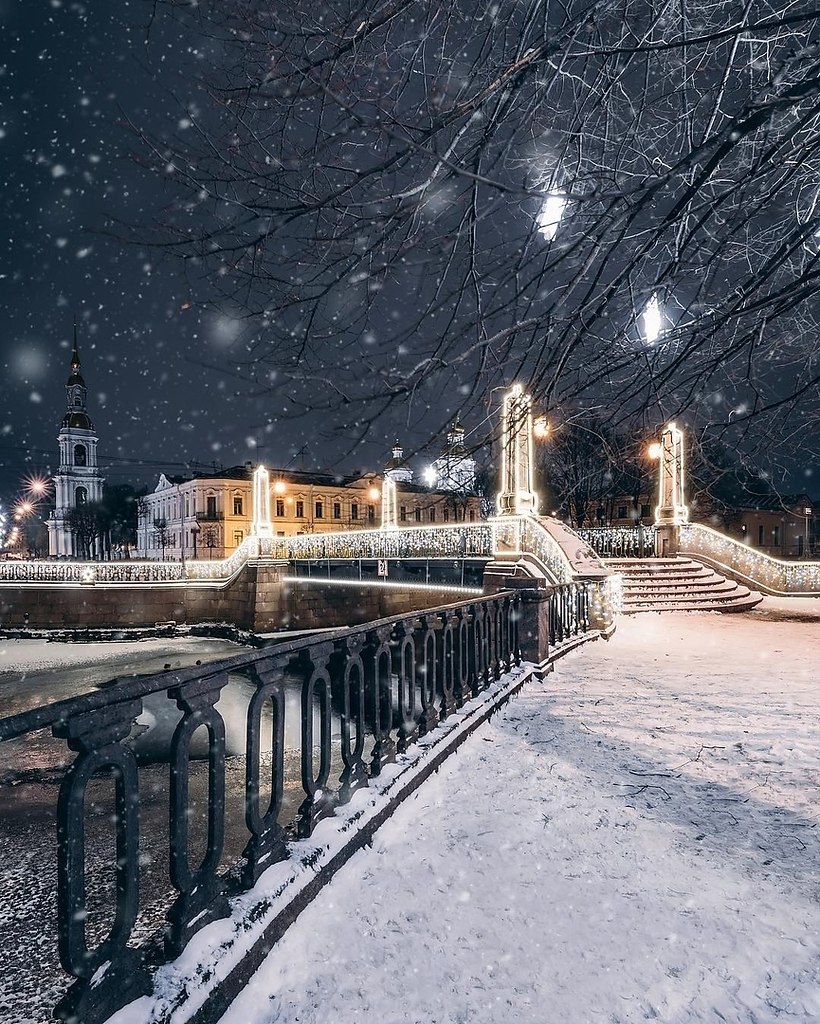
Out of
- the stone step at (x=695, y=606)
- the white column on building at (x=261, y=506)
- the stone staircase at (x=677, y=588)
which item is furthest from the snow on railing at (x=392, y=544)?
the stone staircase at (x=677, y=588)

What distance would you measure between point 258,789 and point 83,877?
98 centimetres

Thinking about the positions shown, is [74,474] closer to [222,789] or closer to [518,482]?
[518,482]

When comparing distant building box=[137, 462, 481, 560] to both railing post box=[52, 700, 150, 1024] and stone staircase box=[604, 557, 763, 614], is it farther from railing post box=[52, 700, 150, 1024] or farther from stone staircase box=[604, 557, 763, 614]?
railing post box=[52, 700, 150, 1024]

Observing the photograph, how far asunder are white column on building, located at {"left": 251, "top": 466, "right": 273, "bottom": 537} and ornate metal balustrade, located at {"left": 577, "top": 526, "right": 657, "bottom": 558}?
16.3 meters

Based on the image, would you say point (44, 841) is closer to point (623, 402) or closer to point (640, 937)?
point (640, 937)

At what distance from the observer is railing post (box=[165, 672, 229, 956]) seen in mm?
2016

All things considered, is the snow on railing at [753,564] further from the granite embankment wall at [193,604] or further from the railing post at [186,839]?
the railing post at [186,839]

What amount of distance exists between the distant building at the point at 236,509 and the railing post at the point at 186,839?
5736 cm

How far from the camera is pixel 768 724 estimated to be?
523 centimetres

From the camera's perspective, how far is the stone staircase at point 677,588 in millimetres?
16297

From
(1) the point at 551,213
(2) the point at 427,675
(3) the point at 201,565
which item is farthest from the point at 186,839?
(3) the point at 201,565

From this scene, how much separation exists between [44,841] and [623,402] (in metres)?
6.40

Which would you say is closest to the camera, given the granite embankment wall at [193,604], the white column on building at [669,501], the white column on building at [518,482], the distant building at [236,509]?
the white column on building at [518,482]

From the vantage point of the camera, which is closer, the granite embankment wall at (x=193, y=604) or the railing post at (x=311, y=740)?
the railing post at (x=311, y=740)
